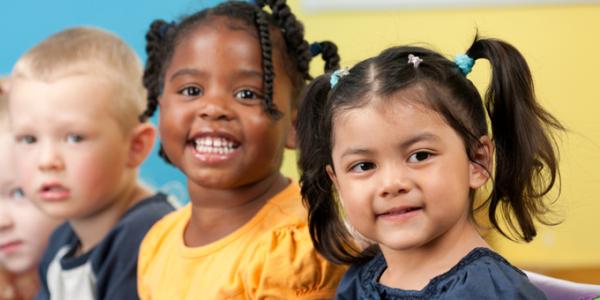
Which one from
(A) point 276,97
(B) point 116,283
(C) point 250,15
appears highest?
(C) point 250,15

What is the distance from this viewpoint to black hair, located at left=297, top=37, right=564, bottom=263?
1.46 meters

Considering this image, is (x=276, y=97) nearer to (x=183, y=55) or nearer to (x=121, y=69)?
(x=183, y=55)

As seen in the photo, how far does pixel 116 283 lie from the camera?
2133 millimetres

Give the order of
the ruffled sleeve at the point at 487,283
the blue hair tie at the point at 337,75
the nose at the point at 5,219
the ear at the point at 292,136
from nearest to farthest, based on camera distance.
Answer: the ruffled sleeve at the point at 487,283
the blue hair tie at the point at 337,75
the ear at the point at 292,136
the nose at the point at 5,219

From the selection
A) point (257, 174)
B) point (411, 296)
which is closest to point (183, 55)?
point (257, 174)

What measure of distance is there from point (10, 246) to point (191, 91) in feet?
3.03

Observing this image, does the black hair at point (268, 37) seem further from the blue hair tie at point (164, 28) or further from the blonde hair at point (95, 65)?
the blonde hair at point (95, 65)

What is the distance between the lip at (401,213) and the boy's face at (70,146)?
1.02 meters

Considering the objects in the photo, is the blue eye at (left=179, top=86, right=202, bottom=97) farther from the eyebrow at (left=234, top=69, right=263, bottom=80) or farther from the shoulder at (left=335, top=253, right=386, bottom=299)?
the shoulder at (left=335, top=253, right=386, bottom=299)

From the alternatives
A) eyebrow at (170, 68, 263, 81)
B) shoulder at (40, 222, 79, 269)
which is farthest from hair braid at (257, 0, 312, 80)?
shoulder at (40, 222, 79, 269)

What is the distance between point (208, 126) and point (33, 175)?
66 centimetres

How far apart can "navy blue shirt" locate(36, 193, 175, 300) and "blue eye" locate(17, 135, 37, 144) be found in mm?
270

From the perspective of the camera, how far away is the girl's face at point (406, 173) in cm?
141

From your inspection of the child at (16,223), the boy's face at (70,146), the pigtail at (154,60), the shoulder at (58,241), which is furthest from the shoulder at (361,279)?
the child at (16,223)
